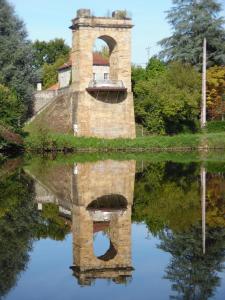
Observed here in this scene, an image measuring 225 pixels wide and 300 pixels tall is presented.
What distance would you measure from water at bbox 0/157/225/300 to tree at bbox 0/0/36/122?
86.7 ft

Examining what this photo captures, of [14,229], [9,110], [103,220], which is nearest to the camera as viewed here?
[14,229]

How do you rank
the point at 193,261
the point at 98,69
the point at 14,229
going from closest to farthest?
the point at 193,261 < the point at 14,229 < the point at 98,69

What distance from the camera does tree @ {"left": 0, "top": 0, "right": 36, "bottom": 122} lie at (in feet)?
148

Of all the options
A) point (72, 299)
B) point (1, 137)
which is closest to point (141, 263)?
point (72, 299)

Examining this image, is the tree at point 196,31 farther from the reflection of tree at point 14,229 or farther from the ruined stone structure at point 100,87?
the reflection of tree at point 14,229

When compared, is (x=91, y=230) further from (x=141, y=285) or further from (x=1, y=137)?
(x=1, y=137)

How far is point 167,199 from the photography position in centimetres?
1513

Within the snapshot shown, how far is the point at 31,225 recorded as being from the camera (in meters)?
11.8

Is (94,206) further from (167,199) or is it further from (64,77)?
(64,77)

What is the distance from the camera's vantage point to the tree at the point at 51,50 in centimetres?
7612

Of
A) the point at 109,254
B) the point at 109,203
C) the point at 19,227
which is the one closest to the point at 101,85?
the point at 109,203

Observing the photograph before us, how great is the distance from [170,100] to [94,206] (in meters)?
29.1

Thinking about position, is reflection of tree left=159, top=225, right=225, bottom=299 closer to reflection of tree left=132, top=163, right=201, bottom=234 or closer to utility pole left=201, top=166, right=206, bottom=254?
utility pole left=201, top=166, right=206, bottom=254

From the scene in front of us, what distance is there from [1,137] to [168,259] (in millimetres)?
29005
